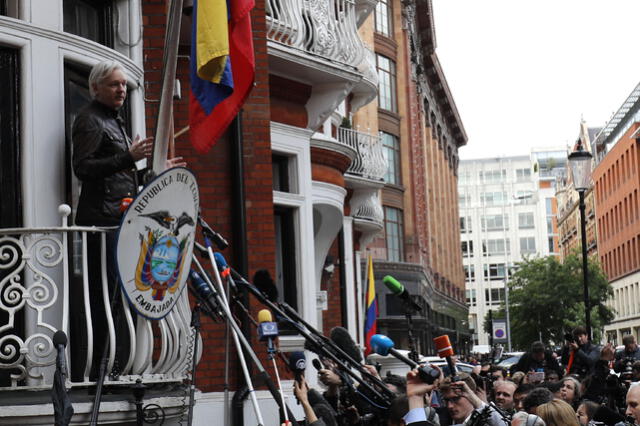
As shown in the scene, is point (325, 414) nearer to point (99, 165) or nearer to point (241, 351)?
point (241, 351)

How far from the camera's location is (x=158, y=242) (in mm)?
7441

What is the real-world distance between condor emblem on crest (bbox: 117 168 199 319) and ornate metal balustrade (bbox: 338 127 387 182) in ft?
55.7

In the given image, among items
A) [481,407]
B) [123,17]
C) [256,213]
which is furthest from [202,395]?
[481,407]

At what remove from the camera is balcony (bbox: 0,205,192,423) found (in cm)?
729

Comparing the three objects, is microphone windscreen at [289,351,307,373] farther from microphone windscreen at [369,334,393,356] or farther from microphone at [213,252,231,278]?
microphone at [213,252,231,278]

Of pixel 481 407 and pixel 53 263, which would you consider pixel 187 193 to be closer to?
pixel 53 263

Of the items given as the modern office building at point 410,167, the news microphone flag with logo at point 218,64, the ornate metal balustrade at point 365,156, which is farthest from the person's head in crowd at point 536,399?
the modern office building at point 410,167

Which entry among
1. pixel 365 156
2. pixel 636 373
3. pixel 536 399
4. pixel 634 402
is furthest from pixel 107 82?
pixel 365 156

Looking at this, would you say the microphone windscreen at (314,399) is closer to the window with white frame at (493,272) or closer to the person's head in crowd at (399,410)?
the person's head in crowd at (399,410)

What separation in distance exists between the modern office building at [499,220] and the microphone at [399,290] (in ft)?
496

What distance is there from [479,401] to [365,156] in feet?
62.3

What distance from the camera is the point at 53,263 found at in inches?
294

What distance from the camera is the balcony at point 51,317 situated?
7.29m

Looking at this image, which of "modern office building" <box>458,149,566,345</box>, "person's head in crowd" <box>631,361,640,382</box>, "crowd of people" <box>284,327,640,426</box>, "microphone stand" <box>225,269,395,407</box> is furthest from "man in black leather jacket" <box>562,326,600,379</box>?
"modern office building" <box>458,149,566,345</box>
